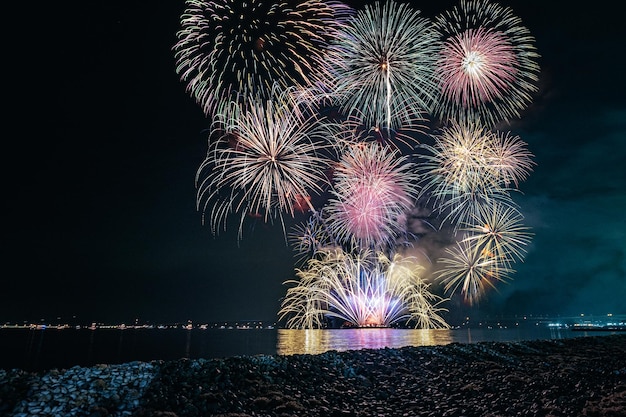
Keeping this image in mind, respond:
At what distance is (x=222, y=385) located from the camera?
14.4m

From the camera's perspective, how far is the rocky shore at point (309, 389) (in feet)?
39.6

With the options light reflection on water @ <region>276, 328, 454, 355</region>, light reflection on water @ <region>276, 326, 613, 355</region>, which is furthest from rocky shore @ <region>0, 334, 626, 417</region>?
light reflection on water @ <region>276, 328, 454, 355</region>

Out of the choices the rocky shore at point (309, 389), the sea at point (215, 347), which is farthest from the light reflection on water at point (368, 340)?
the rocky shore at point (309, 389)

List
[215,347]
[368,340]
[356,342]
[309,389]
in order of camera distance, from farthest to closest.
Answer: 1. [215,347]
2. [368,340]
3. [356,342]
4. [309,389]

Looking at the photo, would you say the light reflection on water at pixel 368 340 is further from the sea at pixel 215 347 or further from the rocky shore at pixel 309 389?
the rocky shore at pixel 309 389

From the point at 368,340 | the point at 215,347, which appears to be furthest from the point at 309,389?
the point at 215,347

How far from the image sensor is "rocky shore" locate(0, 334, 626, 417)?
12.1 metres

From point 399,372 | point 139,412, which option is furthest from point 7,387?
point 399,372

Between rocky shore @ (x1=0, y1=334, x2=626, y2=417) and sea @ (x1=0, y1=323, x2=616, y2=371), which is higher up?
rocky shore @ (x1=0, y1=334, x2=626, y2=417)

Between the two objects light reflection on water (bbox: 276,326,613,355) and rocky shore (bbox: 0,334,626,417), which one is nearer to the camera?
rocky shore (bbox: 0,334,626,417)

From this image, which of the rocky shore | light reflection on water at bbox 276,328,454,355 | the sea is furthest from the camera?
the sea

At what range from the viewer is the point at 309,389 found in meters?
15.5

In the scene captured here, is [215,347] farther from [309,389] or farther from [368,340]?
[309,389]

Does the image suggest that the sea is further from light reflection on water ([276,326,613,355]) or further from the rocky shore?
the rocky shore
